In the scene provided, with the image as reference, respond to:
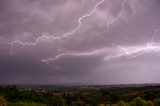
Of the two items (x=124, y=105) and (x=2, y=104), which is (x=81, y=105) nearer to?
(x=124, y=105)

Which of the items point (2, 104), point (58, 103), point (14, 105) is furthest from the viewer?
point (58, 103)

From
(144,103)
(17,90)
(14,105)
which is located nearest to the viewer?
Answer: (14,105)

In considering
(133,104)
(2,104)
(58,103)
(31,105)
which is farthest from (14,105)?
(133,104)

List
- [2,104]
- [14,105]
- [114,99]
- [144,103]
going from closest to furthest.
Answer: [2,104], [14,105], [144,103], [114,99]

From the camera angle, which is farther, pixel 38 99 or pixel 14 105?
pixel 38 99

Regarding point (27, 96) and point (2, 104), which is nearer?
point (2, 104)

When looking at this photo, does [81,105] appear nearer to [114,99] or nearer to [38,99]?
[38,99]

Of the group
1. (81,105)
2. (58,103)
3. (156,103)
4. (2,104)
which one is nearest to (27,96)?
(58,103)

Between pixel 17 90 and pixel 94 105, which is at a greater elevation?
pixel 17 90

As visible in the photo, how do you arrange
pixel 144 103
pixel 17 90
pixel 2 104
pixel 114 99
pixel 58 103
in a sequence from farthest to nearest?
1. pixel 114 99
2. pixel 17 90
3. pixel 58 103
4. pixel 144 103
5. pixel 2 104
